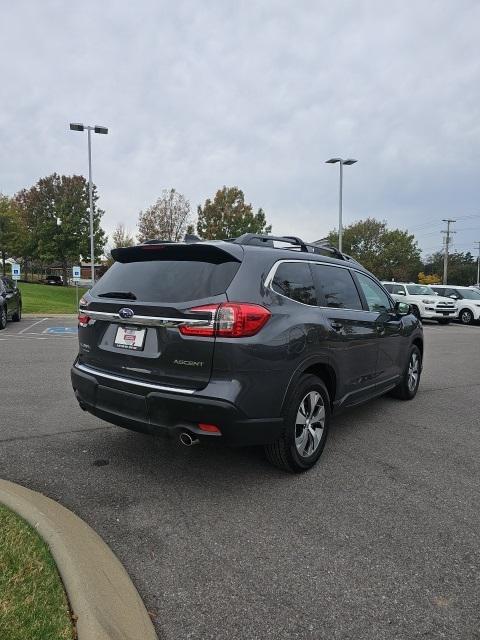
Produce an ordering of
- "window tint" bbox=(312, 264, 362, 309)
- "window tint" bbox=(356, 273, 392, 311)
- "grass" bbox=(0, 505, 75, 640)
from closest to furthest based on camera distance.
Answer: "grass" bbox=(0, 505, 75, 640) → "window tint" bbox=(312, 264, 362, 309) → "window tint" bbox=(356, 273, 392, 311)

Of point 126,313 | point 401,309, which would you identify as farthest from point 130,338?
point 401,309

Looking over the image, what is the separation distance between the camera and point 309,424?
13.1 feet

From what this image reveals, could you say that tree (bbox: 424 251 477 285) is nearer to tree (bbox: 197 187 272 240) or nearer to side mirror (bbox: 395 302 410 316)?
tree (bbox: 197 187 272 240)

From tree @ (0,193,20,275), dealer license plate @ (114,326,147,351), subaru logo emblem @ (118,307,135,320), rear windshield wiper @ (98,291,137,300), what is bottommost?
dealer license plate @ (114,326,147,351)

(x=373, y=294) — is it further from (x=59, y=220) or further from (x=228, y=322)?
(x=59, y=220)

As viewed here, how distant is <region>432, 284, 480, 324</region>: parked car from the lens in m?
22.3

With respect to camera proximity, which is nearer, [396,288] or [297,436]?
[297,436]

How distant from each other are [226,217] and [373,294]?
35.1 meters

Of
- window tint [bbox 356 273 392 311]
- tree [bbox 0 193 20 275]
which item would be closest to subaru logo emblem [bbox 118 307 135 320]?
window tint [bbox 356 273 392 311]

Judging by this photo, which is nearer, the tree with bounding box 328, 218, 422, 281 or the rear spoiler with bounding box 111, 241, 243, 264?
the rear spoiler with bounding box 111, 241, 243, 264

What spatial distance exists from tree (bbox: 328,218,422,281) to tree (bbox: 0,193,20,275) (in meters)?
34.1

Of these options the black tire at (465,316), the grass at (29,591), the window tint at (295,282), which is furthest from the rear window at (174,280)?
the black tire at (465,316)

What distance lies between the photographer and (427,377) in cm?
839

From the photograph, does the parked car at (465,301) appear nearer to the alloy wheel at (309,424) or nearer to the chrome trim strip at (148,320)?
the alloy wheel at (309,424)
